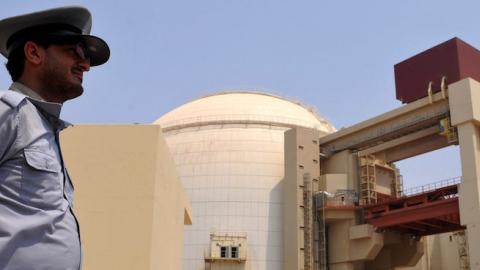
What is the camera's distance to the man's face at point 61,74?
2.18 metres

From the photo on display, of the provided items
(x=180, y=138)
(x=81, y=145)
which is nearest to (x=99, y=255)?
(x=81, y=145)

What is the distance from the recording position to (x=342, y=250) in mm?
33219

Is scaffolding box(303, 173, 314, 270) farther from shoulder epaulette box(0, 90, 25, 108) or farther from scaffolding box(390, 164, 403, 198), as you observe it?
shoulder epaulette box(0, 90, 25, 108)

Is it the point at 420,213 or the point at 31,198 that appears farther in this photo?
the point at 420,213

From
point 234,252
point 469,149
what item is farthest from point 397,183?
point 234,252

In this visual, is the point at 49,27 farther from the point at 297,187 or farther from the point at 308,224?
the point at 297,187

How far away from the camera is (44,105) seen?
6.74 ft

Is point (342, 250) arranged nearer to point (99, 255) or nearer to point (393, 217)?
point (393, 217)

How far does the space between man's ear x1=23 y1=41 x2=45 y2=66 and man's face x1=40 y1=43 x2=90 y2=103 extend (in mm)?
17

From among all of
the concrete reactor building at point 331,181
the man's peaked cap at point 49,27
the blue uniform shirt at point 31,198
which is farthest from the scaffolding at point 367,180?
the blue uniform shirt at point 31,198

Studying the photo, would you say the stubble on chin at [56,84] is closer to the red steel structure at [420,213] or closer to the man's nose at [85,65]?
the man's nose at [85,65]

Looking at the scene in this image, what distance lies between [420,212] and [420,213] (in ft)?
0.16

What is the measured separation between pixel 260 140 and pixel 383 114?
856 centimetres

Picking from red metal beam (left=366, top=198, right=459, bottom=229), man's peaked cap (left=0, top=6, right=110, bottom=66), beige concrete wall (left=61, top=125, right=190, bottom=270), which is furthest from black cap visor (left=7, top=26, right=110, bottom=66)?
red metal beam (left=366, top=198, right=459, bottom=229)
